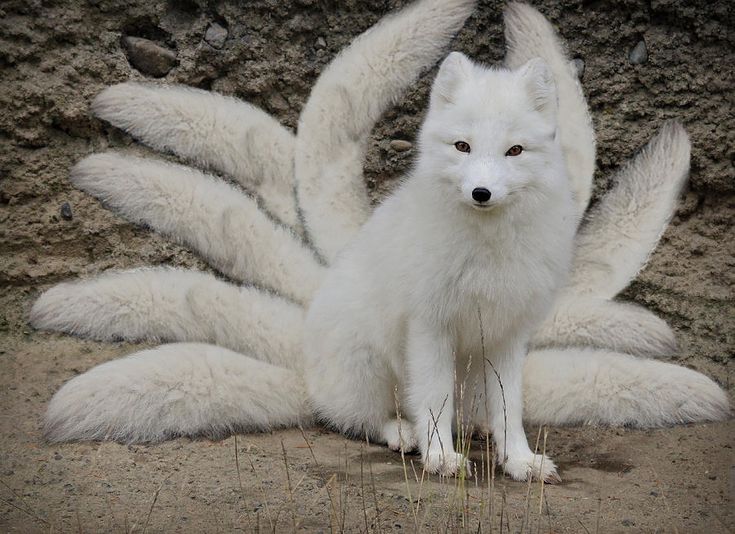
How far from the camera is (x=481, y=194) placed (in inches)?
130

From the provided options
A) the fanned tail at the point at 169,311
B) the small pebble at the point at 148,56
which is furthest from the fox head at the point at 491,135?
the small pebble at the point at 148,56

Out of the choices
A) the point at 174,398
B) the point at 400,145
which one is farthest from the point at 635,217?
the point at 174,398

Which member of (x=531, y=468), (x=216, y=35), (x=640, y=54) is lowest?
(x=531, y=468)

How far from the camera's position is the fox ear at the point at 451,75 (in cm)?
360

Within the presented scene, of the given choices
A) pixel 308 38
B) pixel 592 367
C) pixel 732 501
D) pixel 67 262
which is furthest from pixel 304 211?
pixel 732 501

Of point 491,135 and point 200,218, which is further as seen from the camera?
point 200,218

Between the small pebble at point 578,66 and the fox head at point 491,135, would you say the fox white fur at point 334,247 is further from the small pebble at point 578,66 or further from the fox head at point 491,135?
the fox head at point 491,135

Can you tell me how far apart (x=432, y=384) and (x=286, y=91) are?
1823mm

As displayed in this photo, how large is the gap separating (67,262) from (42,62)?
0.96 meters

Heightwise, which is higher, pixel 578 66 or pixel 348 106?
pixel 578 66

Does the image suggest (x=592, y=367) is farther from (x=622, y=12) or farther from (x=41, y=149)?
(x=41, y=149)

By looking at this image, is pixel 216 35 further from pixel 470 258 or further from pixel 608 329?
pixel 608 329

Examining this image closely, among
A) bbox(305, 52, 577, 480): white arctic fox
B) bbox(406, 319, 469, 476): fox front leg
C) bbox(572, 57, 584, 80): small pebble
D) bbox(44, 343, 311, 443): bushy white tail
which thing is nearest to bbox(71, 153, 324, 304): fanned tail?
bbox(44, 343, 311, 443): bushy white tail

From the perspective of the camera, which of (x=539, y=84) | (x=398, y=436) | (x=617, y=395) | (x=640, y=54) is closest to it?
(x=539, y=84)
